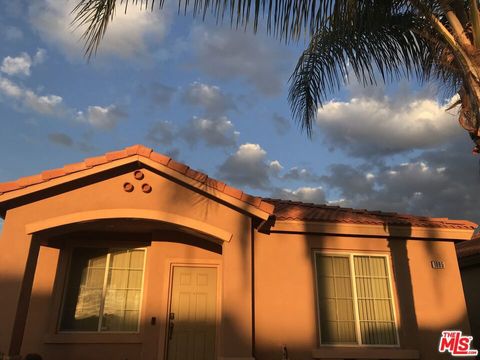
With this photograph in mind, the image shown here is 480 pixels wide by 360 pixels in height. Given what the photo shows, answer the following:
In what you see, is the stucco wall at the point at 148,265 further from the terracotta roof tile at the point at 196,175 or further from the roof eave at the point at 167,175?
the terracotta roof tile at the point at 196,175

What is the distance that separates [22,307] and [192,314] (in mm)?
3552

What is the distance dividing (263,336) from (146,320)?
2.63 meters

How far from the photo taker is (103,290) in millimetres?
9609

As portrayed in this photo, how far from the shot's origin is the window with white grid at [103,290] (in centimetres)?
944

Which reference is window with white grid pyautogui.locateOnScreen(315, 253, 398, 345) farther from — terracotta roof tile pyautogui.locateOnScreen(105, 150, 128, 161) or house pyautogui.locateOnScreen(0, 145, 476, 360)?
terracotta roof tile pyautogui.locateOnScreen(105, 150, 128, 161)

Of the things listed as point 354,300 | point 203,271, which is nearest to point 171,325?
point 203,271

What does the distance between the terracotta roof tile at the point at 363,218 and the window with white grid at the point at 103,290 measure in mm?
3614

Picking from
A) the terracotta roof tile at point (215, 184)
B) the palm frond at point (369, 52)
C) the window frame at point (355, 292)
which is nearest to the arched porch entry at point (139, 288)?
→ the terracotta roof tile at point (215, 184)

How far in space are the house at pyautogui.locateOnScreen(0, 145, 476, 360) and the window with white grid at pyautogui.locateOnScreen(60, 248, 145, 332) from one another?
23 mm

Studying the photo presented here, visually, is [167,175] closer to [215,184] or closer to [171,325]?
[215,184]

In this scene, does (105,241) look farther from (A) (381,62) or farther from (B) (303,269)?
(A) (381,62)

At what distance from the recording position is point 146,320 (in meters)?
9.37

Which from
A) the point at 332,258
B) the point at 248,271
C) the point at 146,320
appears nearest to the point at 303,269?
the point at 332,258

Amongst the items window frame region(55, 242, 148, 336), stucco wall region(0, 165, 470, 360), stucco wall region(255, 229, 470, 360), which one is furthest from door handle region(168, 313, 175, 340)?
stucco wall region(255, 229, 470, 360)
